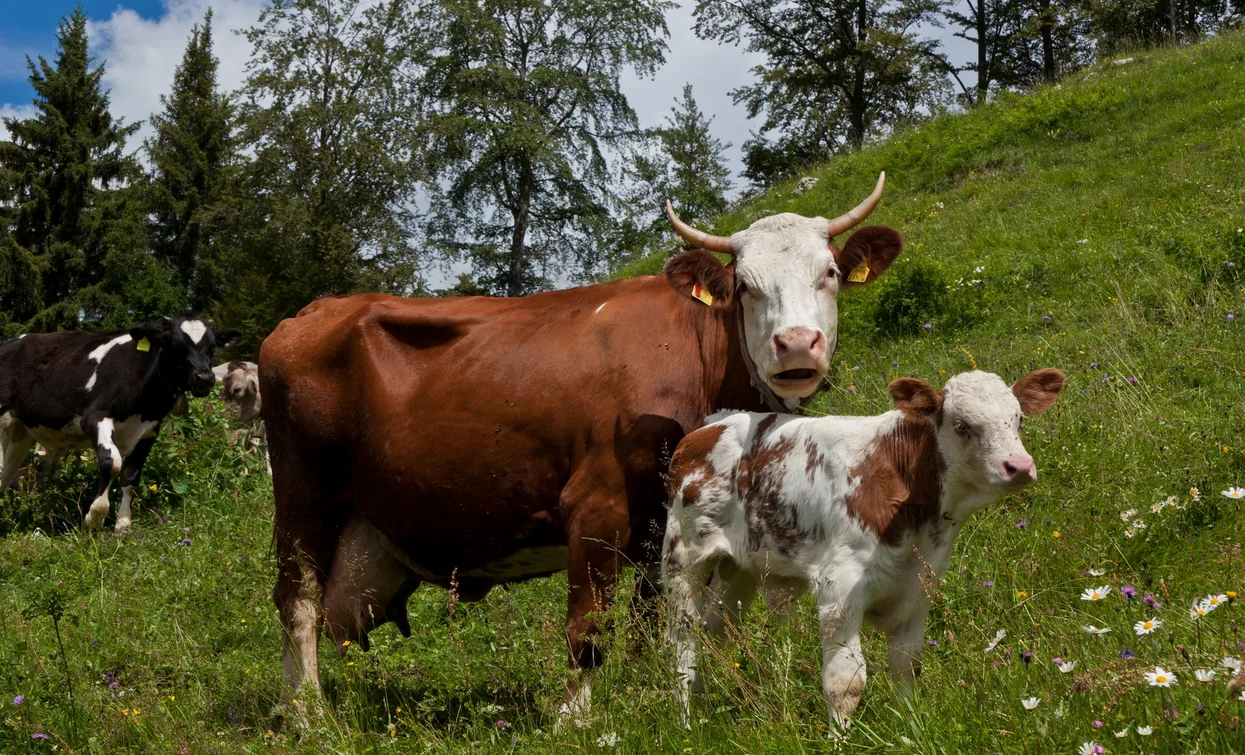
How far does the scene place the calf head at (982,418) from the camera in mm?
3721

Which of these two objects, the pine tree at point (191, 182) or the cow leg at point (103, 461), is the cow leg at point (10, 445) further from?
the pine tree at point (191, 182)

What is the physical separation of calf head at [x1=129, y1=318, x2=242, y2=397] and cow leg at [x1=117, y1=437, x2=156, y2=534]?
Answer: 0.78 m

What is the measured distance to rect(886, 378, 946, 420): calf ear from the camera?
13.2ft

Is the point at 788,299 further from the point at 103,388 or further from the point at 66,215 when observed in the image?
the point at 66,215

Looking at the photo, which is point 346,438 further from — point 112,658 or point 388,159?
point 388,159

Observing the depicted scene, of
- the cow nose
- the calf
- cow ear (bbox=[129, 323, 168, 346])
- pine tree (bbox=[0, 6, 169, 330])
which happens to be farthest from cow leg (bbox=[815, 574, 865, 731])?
pine tree (bbox=[0, 6, 169, 330])

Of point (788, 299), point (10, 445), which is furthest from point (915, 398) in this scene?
point (10, 445)

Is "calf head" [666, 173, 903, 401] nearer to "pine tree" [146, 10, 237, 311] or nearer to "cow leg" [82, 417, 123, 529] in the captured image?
"cow leg" [82, 417, 123, 529]

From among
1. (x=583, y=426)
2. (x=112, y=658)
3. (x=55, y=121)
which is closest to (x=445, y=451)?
(x=583, y=426)

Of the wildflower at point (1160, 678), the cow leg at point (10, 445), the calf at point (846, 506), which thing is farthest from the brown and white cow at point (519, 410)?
the cow leg at point (10, 445)

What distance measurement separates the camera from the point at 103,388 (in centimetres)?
1279

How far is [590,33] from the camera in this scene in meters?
39.7

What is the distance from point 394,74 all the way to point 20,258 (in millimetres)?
17565

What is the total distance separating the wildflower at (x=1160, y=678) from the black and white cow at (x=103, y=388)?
11393 mm
